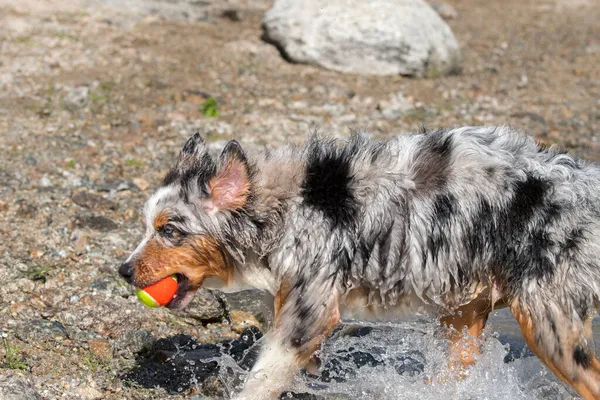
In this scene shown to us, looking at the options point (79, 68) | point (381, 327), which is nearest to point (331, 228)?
point (381, 327)

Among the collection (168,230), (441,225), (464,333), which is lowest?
(464,333)

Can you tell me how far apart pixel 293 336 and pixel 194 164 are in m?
1.26

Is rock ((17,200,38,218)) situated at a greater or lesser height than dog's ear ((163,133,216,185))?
lesser

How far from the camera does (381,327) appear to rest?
6352mm

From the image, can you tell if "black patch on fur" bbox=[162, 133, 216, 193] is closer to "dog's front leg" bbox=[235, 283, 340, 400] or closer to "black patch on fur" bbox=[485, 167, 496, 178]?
"dog's front leg" bbox=[235, 283, 340, 400]

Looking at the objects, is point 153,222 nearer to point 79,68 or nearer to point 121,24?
point 79,68

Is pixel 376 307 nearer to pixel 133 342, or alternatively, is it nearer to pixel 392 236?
pixel 392 236

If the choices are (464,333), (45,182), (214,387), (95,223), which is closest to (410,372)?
(464,333)

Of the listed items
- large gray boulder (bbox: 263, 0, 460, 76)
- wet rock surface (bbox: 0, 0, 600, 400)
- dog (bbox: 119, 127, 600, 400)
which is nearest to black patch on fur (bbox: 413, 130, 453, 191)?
dog (bbox: 119, 127, 600, 400)

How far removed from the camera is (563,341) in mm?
4891

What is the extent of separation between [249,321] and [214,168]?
1.93 meters

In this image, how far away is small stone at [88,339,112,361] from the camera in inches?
234

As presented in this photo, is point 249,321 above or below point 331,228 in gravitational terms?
below

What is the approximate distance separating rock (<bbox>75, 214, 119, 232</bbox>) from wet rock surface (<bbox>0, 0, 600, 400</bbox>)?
2 centimetres
